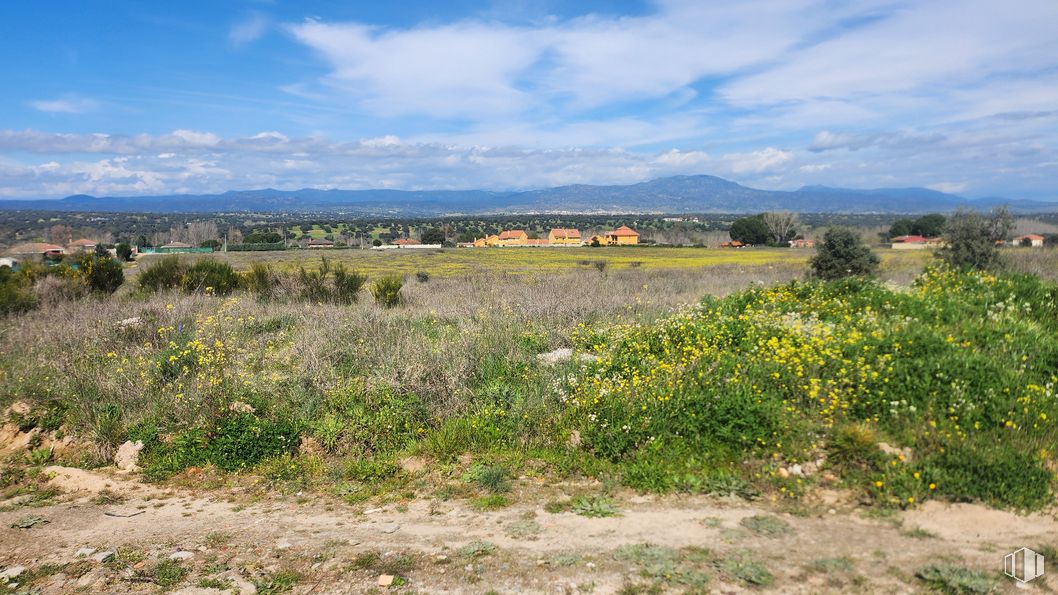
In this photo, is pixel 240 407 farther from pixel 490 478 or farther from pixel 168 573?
pixel 490 478

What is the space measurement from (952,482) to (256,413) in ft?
25.2

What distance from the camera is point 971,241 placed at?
2286 cm

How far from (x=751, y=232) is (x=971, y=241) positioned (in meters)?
63.1

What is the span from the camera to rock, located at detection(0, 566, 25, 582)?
4.38m

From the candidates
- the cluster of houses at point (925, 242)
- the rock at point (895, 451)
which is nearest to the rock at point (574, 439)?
the rock at point (895, 451)

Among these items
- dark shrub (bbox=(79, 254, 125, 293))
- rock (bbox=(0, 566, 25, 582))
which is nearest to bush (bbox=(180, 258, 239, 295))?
dark shrub (bbox=(79, 254, 125, 293))

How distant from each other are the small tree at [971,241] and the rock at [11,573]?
85.8 ft

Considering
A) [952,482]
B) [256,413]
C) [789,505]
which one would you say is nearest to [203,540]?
[256,413]

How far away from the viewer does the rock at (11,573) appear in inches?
173

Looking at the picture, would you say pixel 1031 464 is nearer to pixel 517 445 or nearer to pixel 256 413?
pixel 517 445

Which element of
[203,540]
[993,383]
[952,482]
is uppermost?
[993,383]

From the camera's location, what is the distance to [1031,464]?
5203mm

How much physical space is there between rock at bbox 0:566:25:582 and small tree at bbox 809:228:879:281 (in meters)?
26.5

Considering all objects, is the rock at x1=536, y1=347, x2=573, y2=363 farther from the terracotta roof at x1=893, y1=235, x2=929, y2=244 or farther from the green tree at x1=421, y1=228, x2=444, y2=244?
the green tree at x1=421, y1=228, x2=444, y2=244
